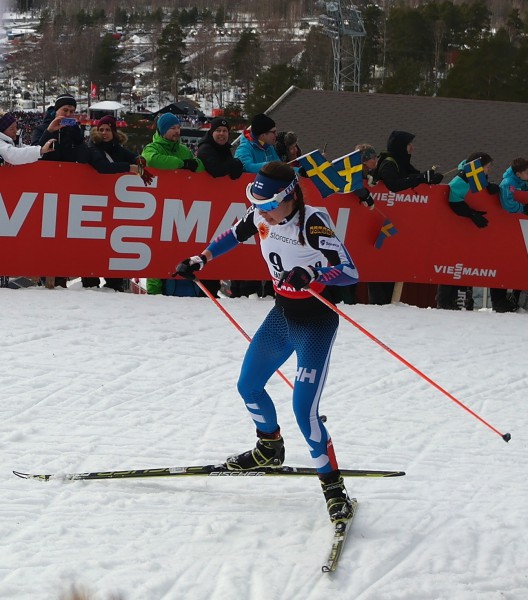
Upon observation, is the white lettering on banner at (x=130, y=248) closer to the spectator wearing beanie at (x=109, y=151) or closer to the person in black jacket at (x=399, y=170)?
the spectator wearing beanie at (x=109, y=151)

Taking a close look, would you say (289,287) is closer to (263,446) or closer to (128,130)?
(263,446)

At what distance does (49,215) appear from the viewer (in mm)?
9820

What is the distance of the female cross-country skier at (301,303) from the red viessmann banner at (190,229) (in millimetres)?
5090

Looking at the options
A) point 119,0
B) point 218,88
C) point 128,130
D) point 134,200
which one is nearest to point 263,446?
point 134,200

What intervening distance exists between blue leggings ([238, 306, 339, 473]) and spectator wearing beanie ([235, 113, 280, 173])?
17.5 ft

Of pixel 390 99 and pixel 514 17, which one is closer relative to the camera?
pixel 390 99

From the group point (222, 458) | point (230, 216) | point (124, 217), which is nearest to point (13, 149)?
point (124, 217)

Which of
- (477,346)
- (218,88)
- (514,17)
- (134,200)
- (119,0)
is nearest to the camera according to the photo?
(477,346)

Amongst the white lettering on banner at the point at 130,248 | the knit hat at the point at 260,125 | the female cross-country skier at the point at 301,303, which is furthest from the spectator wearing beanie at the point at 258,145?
the female cross-country skier at the point at 301,303

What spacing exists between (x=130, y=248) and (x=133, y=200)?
54 cm

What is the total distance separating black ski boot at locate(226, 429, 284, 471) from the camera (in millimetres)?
5367

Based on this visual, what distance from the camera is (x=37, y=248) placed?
9875mm

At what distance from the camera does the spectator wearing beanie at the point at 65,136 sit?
972 centimetres

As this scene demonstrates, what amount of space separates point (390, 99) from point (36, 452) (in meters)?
23.5
